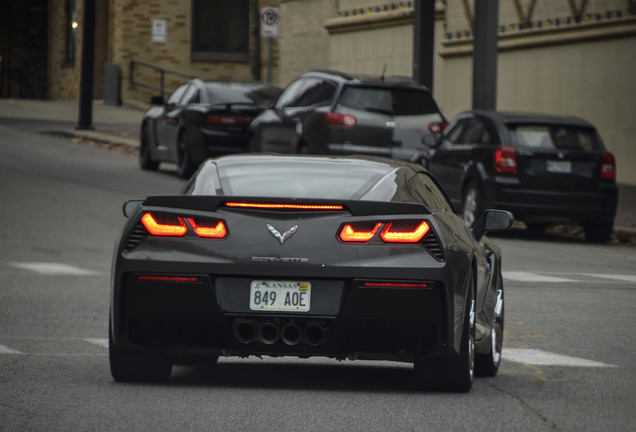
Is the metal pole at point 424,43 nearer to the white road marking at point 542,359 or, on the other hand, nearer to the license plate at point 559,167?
the license plate at point 559,167

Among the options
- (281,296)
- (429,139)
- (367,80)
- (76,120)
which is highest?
(367,80)

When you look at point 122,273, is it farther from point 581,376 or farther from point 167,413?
point 581,376

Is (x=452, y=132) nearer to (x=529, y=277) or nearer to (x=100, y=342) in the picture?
(x=529, y=277)

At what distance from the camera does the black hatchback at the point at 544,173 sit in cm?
1888

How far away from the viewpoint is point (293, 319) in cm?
738

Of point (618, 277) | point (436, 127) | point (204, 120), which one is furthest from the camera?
point (204, 120)

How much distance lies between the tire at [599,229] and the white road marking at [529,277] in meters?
4.11

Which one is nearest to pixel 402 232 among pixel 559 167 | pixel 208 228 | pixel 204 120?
pixel 208 228

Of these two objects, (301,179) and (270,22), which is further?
(270,22)

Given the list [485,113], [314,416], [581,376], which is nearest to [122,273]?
[314,416]

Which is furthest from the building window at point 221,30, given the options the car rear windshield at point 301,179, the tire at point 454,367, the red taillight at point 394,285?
the red taillight at point 394,285

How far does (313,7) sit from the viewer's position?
4244cm

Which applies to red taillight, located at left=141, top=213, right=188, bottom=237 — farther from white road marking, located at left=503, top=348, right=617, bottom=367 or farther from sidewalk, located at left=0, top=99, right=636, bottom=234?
sidewalk, located at left=0, top=99, right=636, bottom=234

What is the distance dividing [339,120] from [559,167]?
3381 millimetres
